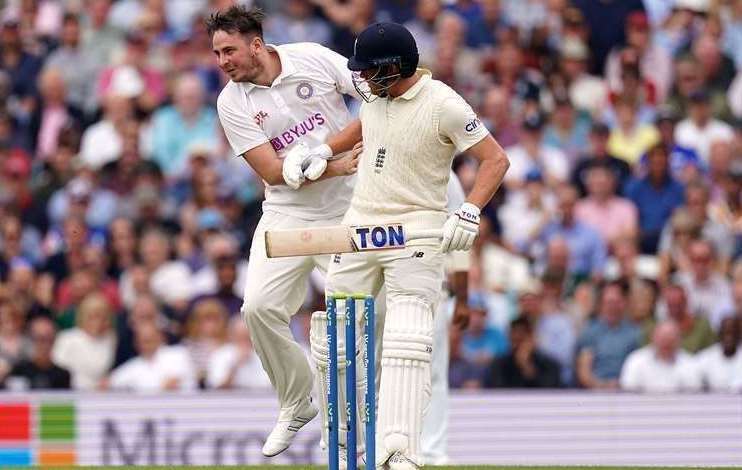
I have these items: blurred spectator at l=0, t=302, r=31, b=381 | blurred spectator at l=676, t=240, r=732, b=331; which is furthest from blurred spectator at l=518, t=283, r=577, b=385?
blurred spectator at l=0, t=302, r=31, b=381

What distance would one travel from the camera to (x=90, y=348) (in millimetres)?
14102

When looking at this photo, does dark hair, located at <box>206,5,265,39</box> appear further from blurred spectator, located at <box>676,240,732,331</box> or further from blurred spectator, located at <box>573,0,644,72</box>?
blurred spectator, located at <box>573,0,644,72</box>

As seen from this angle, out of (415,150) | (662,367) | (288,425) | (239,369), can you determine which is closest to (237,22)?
(415,150)

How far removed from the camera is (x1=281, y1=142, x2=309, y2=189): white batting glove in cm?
923

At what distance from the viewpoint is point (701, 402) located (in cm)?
1218

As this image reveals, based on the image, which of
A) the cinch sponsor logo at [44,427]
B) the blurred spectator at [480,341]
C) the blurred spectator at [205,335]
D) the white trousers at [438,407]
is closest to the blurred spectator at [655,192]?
the blurred spectator at [480,341]

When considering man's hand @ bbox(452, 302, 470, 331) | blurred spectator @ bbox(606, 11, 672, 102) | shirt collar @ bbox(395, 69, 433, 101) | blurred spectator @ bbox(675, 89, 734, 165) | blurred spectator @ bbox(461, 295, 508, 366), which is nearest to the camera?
shirt collar @ bbox(395, 69, 433, 101)

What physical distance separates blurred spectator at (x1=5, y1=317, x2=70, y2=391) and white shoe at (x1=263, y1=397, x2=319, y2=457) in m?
4.57

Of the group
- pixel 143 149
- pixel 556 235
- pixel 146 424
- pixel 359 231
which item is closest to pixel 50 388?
pixel 146 424

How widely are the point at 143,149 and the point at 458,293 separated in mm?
5735

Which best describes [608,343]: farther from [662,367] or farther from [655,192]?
[655,192]

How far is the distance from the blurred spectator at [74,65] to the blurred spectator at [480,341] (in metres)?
4.76

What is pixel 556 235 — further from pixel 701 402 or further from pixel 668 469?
pixel 668 469

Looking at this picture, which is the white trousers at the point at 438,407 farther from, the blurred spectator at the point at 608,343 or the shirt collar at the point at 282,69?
the shirt collar at the point at 282,69
